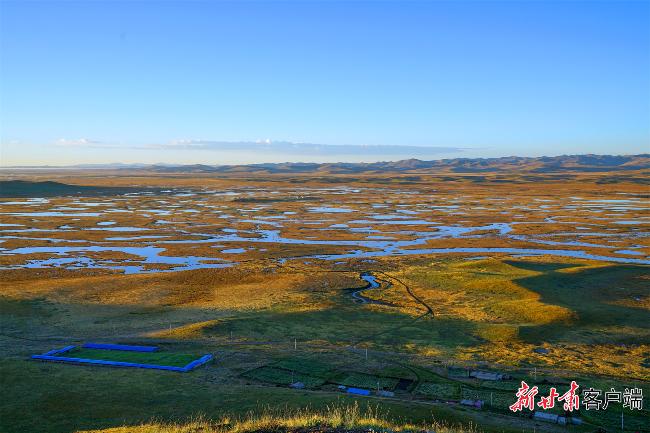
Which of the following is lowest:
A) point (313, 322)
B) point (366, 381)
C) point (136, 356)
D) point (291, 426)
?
point (313, 322)

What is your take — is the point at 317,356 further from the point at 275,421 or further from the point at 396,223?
the point at 396,223

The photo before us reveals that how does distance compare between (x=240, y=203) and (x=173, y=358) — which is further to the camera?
(x=240, y=203)

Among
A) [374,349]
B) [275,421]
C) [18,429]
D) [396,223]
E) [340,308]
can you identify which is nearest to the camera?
[275,421]

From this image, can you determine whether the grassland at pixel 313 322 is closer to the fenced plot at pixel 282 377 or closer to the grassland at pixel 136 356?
the fenced plot at pixel 282 377

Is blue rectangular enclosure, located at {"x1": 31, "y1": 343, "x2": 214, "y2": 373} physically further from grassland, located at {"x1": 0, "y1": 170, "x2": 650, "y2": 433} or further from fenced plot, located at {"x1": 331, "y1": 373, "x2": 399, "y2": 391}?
fenced plot, located at {"x1": 331, "y1": 373, "x2": 399, "y2": 391}

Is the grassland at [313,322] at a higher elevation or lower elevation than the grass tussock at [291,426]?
lower

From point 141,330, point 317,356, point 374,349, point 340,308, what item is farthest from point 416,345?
point 141,330

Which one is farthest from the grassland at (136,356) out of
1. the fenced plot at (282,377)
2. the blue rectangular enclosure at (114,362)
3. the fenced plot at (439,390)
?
the fenced plot at (439,390)

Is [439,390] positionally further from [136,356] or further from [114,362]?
[114,362]

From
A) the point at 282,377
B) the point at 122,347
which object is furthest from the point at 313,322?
the point at 122,347
